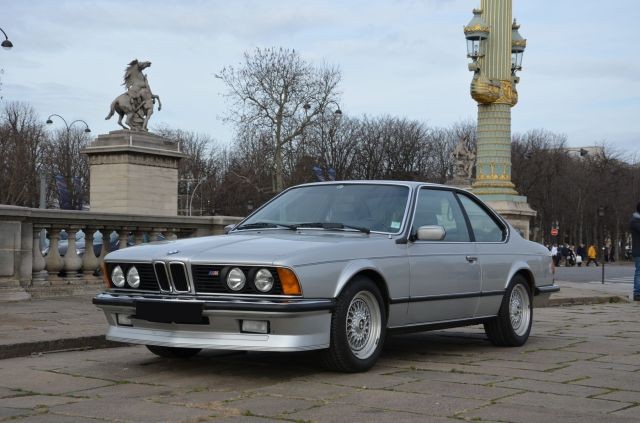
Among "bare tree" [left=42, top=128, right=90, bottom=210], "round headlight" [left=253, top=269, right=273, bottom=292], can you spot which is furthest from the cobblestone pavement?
"bare tree" [left=42, top=128, right=90, bottom=210]

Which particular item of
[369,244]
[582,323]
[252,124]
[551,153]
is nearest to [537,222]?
[551,153]

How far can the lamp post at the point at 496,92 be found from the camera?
39.8 m

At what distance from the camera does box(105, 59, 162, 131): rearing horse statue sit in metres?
28.2

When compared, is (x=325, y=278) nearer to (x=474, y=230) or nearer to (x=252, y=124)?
(x=474, y=230)

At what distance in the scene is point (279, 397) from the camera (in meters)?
6.39

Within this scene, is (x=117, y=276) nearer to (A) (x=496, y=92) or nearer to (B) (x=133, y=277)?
(B) (x=133, y=277)

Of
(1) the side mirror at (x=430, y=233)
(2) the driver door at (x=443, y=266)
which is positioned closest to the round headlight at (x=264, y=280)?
(2) the driver door at (x=443, y=266)

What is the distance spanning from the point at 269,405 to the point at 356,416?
627 mm

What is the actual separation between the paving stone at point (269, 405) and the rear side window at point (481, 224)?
350 cm

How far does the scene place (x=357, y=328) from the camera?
7406mm

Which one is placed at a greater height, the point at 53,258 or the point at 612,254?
the point at 53,258

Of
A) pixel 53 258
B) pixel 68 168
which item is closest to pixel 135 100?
pixel 53 258

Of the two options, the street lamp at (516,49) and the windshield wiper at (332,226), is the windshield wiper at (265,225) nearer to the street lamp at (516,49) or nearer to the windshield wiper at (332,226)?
the windshield wiper at (332,226)

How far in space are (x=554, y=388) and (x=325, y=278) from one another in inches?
69.3
